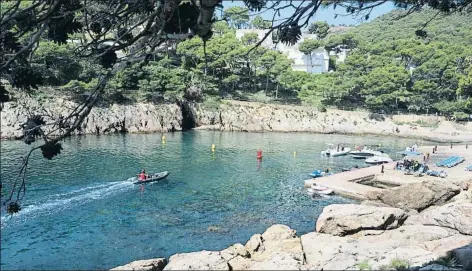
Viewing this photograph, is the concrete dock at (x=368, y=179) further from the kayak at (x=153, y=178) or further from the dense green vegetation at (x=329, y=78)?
the dense green vegetation at (x=329, y=78)

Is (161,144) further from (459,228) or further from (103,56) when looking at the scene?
(103,56)

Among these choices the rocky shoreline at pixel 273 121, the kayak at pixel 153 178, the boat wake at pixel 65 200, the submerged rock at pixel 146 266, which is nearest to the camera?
the submerged rock at pixel 146 266

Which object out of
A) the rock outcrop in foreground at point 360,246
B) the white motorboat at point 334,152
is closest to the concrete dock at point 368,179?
the rock outcrop in foreground at point 360,246

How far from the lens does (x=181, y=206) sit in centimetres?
2823

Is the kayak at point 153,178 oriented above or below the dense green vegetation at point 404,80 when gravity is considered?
below

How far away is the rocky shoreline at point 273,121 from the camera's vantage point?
213 feet

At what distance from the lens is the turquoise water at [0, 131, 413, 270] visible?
20.9 metres

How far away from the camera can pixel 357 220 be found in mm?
19438

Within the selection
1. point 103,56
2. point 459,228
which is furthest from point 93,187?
point 103,56

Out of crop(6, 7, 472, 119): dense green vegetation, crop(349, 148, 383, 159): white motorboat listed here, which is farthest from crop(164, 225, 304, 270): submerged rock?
crop(6, 7, 472, 119): dense green vegetation

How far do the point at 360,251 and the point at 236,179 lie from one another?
75.8 feet

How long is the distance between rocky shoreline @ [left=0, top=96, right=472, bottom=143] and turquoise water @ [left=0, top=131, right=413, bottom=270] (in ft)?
46.3

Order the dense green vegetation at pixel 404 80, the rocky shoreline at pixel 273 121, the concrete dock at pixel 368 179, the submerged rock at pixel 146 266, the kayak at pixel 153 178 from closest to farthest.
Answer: the submerged rock at pixel 146 266 → the concrete dock at pixel 368 179 → the kayak at pixel 153 178 → the rocky shoreline at pixel 273 121 → the dense green vegetation at pixel 404 80

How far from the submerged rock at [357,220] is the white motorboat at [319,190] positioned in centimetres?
1101
